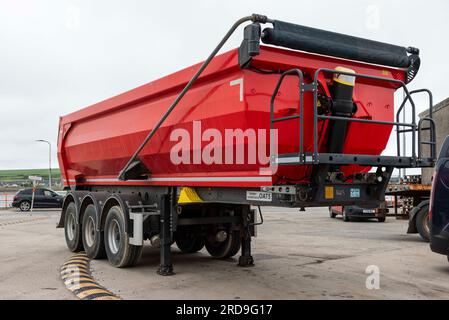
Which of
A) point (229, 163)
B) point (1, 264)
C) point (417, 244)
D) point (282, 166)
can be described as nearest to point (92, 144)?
point (1, 264)

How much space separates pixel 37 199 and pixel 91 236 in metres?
19.8

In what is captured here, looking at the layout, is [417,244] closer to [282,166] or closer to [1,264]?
[282,166]

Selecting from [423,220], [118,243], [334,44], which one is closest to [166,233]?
[118,243]

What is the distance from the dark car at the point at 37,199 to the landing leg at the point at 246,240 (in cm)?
2218

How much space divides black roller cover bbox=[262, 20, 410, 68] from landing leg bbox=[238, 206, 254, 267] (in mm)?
3477

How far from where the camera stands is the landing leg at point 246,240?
866 cm

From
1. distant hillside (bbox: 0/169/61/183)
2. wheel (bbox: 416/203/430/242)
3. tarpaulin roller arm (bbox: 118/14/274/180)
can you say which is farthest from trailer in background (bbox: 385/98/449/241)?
distant hillside (bbox: 0/169/61/183)

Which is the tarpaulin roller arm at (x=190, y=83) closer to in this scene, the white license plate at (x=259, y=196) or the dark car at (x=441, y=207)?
the white license plate at (x=259, y=196)

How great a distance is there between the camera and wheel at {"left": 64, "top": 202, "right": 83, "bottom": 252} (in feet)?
34.8

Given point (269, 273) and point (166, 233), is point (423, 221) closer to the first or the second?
point (269, 273)

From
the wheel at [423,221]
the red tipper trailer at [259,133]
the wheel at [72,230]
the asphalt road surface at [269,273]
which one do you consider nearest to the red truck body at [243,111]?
the red tipper trailer at [259,133]

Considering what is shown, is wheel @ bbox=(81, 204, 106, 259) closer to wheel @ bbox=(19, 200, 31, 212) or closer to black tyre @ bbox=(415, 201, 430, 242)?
black tyre @ bbox=(415, 201, 430, 242)
